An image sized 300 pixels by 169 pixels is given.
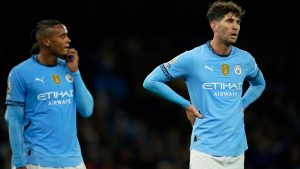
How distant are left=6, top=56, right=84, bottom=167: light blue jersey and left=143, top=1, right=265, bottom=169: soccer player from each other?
32.4 inches

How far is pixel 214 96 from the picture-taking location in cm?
677

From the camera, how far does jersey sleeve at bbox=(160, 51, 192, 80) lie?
688 cm

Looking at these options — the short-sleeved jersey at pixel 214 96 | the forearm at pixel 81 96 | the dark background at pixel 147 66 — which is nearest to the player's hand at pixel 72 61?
the forearm at pixel 81 96

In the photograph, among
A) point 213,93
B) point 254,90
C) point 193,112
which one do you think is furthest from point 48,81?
point 254,90

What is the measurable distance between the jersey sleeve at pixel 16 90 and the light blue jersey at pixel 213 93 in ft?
3.63

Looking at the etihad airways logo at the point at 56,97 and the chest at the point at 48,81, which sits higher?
the chest at the point at 48,81

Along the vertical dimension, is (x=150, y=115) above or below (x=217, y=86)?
below

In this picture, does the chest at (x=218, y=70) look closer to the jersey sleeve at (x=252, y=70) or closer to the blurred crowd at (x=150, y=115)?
the jersey sleeve at (x=252, y=70)

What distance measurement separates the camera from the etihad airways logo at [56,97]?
22.6ft

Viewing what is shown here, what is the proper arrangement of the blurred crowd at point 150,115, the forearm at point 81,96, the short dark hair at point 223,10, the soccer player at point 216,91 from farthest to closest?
1. the blurred crowd at point 150,115
2. the forearm at point 81,96
3. the short dark hair at point 223,10
4. the soccer player at point 216,91

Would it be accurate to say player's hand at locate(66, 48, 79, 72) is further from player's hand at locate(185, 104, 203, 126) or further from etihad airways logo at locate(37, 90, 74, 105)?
player's hand at locate(185, 104, 203, 126)

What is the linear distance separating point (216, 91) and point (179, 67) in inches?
16.0

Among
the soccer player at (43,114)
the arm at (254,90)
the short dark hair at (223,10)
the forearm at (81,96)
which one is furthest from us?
the arm at (254,90)

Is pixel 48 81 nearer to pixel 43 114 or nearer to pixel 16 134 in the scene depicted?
pixel 43 114
